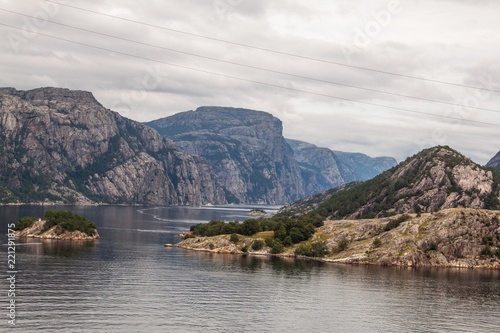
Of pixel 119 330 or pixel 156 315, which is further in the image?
pixel 156 315

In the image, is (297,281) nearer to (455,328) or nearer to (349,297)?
(349,297)

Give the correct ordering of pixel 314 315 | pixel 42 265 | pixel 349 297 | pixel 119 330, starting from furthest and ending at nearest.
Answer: pixel 42 265, pixel 349 297, pixel 314 315, pixel 119 330

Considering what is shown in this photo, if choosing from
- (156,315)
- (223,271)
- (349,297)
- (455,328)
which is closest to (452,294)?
(349,297)

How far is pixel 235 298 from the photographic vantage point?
141500 millimetres

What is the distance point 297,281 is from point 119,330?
7581 centimetres

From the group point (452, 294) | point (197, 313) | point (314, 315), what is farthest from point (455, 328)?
point (197, 313)

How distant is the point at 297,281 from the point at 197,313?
54.4 m

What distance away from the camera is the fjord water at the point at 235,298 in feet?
379

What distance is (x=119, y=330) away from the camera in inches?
4173

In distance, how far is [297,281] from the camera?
172 meters

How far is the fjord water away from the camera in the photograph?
379ft

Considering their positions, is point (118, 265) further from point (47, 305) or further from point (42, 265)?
point (47, 305)

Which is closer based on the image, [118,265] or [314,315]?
[314,315]

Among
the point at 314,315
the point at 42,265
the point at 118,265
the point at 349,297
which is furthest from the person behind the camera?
the point at 118,265
